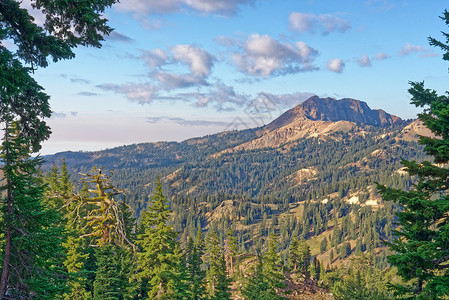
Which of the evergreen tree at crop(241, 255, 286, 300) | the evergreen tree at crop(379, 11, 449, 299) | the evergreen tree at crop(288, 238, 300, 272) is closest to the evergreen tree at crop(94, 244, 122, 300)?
the evergreen tree at crop(241, 255, 286, 300)

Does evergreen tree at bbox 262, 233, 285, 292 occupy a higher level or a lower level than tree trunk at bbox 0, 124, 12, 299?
lower

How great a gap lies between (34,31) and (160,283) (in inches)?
1017

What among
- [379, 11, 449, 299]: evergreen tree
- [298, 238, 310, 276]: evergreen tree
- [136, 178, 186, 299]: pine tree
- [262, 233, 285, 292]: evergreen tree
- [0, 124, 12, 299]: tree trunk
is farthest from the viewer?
[298, 238, 310, 276]: evergreen tree

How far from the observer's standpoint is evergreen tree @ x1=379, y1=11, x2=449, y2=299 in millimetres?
14234

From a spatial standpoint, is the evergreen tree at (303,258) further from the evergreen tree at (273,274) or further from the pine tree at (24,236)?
the pine tree at (24,236)

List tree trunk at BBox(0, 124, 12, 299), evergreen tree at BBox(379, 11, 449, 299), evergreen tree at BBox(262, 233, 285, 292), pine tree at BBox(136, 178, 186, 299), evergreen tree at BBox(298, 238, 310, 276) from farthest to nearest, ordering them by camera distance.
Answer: evergreen tree at BBox(298, 238, 310, 276)
evergreen tree at BBox(262, 233, 285, 292)
pine tree at BBox(136, 178, 186, 299)
evergreen tree at BBox(379, 11, 449, 299)
tree trunk at BBox(0, 124, 12, 299)

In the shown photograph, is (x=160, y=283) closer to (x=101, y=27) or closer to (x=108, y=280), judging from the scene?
(x=108, y=280)

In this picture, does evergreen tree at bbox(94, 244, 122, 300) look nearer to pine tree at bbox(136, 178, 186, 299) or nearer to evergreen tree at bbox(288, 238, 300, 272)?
pine tree at bbox(136, 178, 186, 299)

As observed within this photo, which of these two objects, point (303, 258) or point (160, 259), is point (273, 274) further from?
point (303, 258)

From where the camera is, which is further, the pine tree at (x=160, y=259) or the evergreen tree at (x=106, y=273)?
the pine tree at (x=160, y=259)

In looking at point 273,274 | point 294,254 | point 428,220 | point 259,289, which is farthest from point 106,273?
point 294,254

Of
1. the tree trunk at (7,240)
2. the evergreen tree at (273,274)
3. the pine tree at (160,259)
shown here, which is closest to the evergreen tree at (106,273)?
the pine tree at (160,259)

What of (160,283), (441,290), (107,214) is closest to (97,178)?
(107,214)

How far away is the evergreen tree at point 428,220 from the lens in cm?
1423
